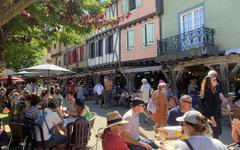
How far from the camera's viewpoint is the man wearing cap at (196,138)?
351cm

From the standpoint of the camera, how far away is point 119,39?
2548cm

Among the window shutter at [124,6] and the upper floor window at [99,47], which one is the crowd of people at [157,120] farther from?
the upper floor window at [99,47]

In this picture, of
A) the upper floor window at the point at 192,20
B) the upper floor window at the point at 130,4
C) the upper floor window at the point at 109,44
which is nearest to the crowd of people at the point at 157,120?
the upper floor window at the point at 192,20

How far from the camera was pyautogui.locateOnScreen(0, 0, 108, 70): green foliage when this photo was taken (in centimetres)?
987

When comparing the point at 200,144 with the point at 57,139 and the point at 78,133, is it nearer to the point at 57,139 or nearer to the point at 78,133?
the point at 78,133

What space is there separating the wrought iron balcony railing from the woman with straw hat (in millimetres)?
11743

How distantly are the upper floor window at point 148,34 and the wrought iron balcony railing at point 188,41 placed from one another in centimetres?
212

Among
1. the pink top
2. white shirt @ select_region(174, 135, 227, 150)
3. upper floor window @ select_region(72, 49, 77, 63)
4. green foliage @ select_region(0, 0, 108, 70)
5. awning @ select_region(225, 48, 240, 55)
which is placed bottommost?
the pink top

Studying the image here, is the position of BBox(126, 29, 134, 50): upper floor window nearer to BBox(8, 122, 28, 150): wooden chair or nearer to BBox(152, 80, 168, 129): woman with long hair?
BBox(152, 80, 168, 129): woman with long hair

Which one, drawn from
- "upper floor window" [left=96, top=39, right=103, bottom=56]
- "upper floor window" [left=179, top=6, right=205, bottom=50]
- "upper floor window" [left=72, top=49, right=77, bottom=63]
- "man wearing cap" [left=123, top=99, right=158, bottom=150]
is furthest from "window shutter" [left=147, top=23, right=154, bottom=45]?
"upper floor window" [left=72, top=49, right=77, bottom=63]

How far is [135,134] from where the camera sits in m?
6.00

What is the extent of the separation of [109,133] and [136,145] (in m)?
0.95

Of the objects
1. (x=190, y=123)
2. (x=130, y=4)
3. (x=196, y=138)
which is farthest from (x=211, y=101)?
(x=130, y=4)

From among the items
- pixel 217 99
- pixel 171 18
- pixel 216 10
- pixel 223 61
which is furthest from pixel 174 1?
pixel 217 99
